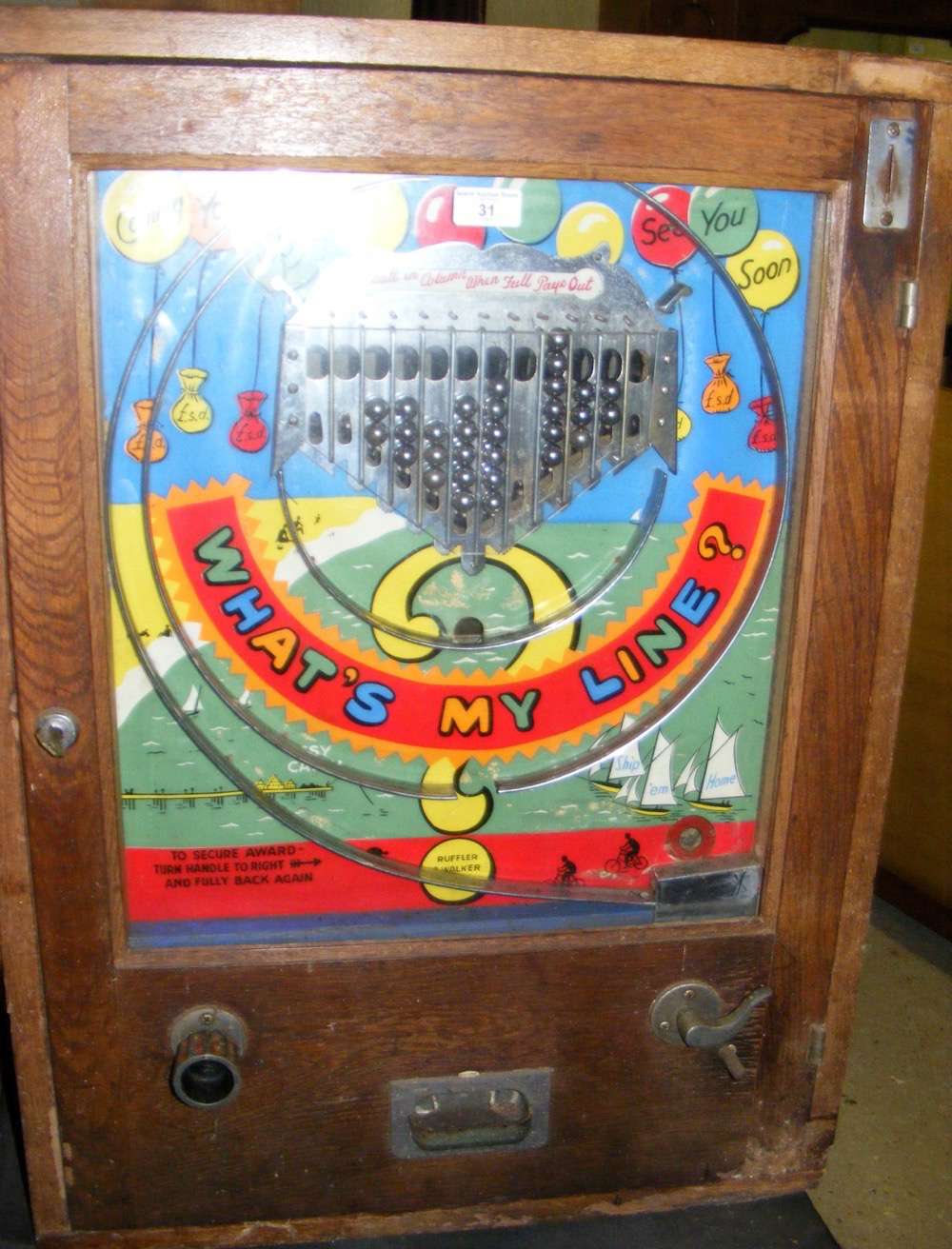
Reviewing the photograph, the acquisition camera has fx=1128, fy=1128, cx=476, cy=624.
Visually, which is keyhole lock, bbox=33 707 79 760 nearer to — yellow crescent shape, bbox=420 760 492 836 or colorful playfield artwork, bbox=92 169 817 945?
colorful playfield artwork, bbox=92 169 817 945

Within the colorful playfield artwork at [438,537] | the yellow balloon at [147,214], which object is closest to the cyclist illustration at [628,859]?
the colorful playfield artwork at [438,537]

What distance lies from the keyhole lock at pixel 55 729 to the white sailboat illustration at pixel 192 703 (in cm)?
8

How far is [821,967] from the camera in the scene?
3.05 ft

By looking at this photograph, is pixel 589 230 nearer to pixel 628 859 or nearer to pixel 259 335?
pixel 259 335

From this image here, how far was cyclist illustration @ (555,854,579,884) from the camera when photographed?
906 millimetres

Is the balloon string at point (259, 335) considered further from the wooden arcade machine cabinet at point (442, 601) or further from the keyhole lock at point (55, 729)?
the keyhole lock at point (55, 729)

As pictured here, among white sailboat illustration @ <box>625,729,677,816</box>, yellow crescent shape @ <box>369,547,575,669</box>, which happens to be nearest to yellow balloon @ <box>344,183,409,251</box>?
yellow crescent shape @ <box>369,547,575,669</box>

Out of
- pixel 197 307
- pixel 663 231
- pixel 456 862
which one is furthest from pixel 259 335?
pixel 456 862

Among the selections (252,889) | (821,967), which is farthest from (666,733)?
(252,889)

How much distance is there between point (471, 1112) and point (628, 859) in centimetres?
25

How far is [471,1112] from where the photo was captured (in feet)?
3.03

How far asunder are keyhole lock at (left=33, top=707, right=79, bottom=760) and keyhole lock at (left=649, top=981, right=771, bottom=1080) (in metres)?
0.50

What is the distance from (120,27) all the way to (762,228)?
437 millimetres

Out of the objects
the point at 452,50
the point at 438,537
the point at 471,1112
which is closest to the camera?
the point at 452,50
